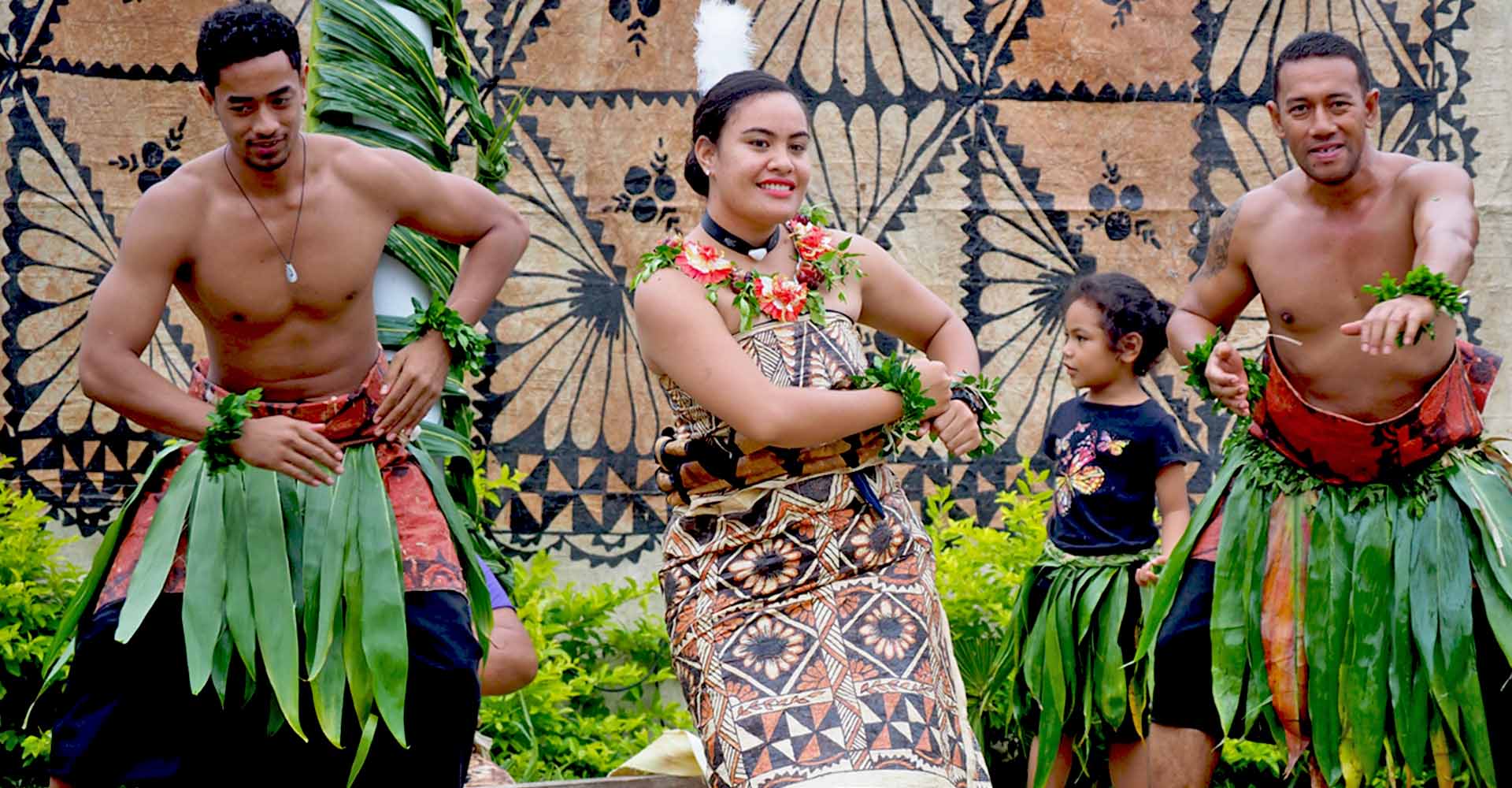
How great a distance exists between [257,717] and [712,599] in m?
0.80

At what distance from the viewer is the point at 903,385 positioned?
2859 millimetres

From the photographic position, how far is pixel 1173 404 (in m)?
5.15

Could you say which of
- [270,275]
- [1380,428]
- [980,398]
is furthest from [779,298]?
[1380,428]

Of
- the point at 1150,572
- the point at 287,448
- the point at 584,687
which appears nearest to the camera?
the point at 287,448

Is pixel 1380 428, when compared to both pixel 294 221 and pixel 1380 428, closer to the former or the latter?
pixel 1380 428

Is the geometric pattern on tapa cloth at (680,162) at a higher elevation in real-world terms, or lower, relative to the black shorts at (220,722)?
higher

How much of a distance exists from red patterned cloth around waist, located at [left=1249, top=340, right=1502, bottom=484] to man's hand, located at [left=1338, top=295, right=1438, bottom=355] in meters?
0.44

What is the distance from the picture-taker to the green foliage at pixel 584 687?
4469mm

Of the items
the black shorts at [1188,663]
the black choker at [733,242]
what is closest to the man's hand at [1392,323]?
the black shorts at [1188,663]

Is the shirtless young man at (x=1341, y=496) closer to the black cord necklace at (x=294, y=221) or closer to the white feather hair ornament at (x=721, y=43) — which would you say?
the white feather hair ornament at (x=721, y=43)

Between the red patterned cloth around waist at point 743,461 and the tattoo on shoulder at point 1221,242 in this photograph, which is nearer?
the red patterned cloth around waist at point 743,461

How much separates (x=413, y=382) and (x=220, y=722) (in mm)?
656

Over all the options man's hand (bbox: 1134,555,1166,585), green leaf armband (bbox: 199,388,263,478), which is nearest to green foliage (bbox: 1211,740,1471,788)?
man's hand (bbox: 1134,555,1166,585)

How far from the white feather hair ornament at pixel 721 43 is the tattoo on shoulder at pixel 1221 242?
3.46ft
